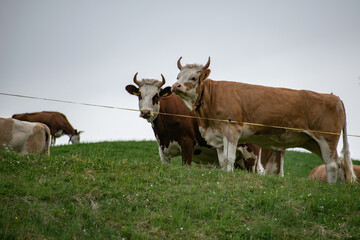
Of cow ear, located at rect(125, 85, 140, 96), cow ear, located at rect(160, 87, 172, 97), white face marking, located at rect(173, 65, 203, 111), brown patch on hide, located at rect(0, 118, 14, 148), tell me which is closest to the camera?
white face marking, located at rect(173, 65, 203, 111)

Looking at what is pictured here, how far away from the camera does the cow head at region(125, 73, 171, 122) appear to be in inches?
491

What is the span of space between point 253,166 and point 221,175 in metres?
4.56

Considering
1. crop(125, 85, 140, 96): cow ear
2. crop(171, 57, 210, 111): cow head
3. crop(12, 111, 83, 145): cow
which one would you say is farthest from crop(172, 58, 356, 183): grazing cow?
crop(12, 111, 83, 145): cow

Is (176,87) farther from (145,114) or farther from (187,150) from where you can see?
(187,150)

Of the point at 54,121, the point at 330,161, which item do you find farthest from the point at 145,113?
the point at 54,121

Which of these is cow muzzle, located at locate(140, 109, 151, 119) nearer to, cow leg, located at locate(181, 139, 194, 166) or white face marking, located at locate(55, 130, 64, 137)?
cow leg, located at locate(181, 139, 194, 166)

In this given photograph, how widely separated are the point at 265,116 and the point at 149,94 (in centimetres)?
365

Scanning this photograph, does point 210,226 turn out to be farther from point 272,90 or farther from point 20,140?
point 20,140

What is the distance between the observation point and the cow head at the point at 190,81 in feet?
37.0

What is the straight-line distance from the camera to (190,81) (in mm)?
11367

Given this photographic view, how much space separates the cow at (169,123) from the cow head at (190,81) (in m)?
0.82

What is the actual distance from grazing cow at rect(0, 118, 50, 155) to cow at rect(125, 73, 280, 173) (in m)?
3.28

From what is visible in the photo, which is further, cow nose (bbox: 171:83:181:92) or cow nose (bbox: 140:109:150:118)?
cow nose (bbox: 140:109:150:118)

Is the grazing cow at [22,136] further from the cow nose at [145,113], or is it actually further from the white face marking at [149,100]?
the cow nose at [145,113]
